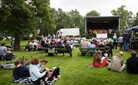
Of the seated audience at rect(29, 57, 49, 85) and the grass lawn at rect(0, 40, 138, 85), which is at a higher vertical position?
the seated audience at rect(29, 57, 49, 85)

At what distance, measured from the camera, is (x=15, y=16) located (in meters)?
20.3

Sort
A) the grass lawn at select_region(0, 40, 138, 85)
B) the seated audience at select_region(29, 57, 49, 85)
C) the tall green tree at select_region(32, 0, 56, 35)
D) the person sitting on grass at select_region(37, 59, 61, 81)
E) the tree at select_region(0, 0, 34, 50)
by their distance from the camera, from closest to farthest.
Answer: the seated audience at select_region(29, 57, 49, 85) < the person sitting on grass at select_region(37, 59, 61, 81) < the grass lawn at select_region(0, 40, 138, 85) < the tree at select_region(0, 0, 34, 50) < the tall green tree at select_region(32, 0, 56, 35)

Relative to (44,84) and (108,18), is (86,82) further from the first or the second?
(108,18)

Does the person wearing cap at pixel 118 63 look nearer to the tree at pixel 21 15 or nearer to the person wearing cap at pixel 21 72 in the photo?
the person wearing cap at pixel 21 72

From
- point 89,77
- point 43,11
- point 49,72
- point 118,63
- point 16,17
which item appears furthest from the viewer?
point 43,11

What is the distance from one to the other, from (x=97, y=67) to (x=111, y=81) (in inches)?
93.3

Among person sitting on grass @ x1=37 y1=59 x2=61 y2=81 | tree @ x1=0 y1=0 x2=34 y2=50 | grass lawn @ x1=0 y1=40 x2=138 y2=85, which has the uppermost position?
tree @ x1=0 y1=0 x2=34 y2=50

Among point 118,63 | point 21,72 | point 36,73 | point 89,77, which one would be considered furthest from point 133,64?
point 21,72

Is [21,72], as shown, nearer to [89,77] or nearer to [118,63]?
[89,77]

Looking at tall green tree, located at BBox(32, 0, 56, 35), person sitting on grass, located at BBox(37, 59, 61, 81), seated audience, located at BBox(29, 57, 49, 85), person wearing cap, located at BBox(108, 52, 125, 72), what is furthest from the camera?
tall green tree, located at BBox(32, 0, 56, 35)

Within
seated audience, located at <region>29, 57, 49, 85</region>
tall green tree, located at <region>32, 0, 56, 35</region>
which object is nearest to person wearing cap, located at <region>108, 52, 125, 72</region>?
seated audience, located at <region>29, 57, 49, 85</region>

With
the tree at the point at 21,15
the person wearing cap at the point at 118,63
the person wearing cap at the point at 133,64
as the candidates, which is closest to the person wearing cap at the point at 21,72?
the person wearing cap at the point at 118,63

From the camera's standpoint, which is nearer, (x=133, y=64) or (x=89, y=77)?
(x=89, y=77)

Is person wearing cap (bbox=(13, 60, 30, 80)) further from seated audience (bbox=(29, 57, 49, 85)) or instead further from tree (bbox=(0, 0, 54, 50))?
tree (bbox=(0, 0, 54, 50))
